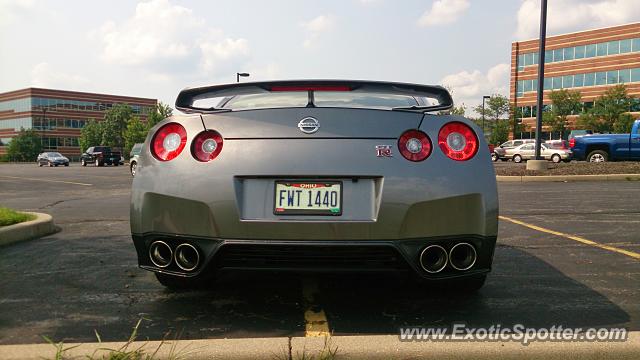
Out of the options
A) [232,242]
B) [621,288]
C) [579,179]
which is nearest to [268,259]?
[232,242]

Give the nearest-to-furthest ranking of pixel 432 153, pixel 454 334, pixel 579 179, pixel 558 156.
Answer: pixel 454 334
pixel 432 153
pixel 579 179
pixel 558 156

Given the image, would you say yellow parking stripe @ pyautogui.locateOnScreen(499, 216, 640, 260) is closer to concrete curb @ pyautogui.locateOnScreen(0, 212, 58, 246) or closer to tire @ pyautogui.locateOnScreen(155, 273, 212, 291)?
tire @ pyautogui.locateOnScreen(155, 273, 212, 291)

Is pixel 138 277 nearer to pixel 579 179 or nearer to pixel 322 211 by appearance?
pixel 322 211

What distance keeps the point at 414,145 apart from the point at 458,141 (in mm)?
267

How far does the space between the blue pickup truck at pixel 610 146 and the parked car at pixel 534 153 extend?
10683 millimetres

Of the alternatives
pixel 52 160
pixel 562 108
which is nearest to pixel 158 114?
pixel 52 160

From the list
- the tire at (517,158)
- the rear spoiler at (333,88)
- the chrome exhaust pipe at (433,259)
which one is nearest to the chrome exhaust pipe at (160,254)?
the rear spoiler at (333,88)

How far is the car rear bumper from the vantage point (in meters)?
2.57

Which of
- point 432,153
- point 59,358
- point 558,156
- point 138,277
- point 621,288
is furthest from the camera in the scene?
point 558,156

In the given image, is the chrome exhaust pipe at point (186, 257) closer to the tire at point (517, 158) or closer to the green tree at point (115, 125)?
the tire at point (517, 158)

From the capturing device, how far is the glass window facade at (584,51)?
61.5 m

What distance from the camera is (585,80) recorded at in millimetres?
66000

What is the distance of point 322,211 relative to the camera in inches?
102

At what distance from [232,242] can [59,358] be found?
92 cm
